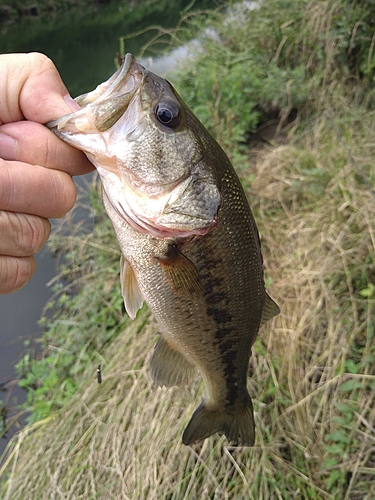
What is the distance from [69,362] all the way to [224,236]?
2892mm

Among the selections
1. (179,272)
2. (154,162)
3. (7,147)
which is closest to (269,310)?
(179,272)

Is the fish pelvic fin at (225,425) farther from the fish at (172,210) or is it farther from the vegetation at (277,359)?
the vegetation at (277,359)

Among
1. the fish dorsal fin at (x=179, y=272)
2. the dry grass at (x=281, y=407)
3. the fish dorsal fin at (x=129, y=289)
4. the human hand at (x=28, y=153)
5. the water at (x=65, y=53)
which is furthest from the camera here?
the water at (x=65, y=53)

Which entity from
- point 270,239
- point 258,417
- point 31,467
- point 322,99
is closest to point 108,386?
point 31,467

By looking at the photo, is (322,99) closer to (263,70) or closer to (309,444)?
(263,70)

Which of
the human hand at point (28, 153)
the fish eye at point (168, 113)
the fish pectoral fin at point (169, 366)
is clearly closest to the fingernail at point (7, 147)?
the human hand at point (28, 153)

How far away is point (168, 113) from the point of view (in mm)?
1298

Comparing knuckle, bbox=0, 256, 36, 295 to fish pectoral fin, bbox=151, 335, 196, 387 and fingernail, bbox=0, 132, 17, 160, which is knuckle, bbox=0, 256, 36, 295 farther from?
fish pectoral fin, bbox=151, 335, 196, 387

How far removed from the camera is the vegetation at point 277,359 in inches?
92.6

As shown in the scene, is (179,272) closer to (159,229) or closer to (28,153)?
(159,229)

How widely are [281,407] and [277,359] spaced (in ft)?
1.04

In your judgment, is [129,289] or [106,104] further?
[129,289]

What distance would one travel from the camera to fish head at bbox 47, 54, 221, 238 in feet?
4.10

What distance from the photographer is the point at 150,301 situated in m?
1.50
